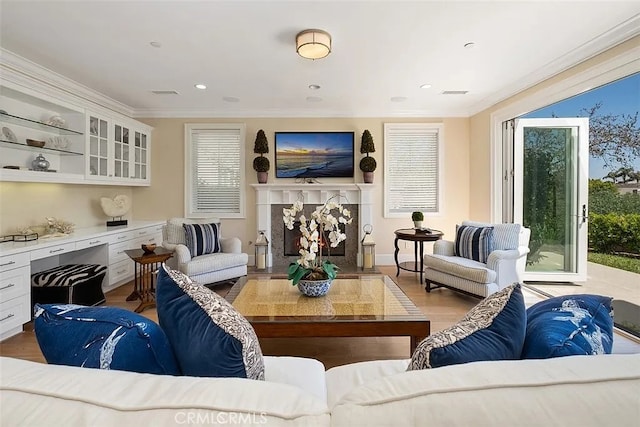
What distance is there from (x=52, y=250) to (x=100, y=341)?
302 cm

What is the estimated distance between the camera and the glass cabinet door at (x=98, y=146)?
12.8 ft

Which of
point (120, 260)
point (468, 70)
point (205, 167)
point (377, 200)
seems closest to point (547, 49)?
point (468, 70)

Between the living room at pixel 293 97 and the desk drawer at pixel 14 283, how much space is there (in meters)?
0.83

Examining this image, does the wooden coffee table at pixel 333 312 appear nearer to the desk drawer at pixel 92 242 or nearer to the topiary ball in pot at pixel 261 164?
the desk drawer at pixel 92 242

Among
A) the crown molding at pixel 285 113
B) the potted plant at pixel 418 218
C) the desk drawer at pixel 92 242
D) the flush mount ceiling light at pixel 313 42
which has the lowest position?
the desk drawer at pixel 92 242

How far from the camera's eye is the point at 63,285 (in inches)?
118

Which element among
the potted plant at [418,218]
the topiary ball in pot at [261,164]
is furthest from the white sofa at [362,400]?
the topiary ball in pot at [261,164]

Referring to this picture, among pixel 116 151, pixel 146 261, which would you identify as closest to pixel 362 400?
pixel 146 261

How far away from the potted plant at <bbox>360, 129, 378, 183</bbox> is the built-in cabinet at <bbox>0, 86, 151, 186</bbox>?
3.46 meters

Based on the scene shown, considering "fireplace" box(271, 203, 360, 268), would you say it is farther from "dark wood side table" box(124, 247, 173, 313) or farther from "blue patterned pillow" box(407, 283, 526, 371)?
"blue patterned pillow" box(407, 283, 526, 371)

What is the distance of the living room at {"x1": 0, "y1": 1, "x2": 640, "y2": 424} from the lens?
103 inches

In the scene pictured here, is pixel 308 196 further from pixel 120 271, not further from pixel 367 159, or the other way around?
pixel 120 271

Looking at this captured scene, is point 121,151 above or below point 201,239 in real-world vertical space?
above

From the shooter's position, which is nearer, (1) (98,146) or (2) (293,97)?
(1) (98,146)
